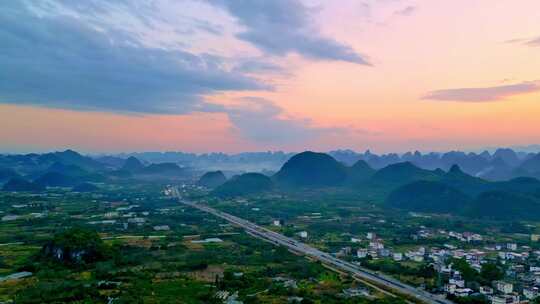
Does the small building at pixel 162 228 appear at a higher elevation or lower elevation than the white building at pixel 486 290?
higher

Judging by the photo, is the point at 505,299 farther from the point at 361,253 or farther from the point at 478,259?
the point at 361,253

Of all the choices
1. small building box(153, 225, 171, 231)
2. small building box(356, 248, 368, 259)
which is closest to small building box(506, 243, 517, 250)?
small building box(356, 248, 368, 259)

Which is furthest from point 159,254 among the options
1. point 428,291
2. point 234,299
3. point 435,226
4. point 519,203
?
point 519,203

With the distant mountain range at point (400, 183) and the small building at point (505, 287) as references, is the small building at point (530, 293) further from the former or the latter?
the distant mountain range at point (400, 183)

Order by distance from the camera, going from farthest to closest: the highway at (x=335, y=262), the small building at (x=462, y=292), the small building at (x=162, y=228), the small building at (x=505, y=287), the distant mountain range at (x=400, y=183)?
the distant mountain range at (x=400, y=183), the small building at (x=162, y=228), the small building at (x=505, y=287), the highway at (x=335, y=262), the small building at (x=462, y=292)

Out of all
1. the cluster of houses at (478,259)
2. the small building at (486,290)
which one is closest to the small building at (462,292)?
the cluster of houses at (478,259)

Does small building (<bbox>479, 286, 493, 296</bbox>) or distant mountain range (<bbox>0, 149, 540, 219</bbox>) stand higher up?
distant mountain range (<bbox>0, 149, 540, 219</bbox>)

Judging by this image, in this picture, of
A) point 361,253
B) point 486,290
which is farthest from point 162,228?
point 486,290

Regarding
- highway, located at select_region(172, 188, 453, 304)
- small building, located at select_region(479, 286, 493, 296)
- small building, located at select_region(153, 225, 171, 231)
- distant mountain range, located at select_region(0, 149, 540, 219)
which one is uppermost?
distant mountain range, located at select_region(0, 149, 540, 219)

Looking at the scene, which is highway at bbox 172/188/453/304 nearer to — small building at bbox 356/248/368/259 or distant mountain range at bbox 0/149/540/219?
small building at bbox 356/248/368/259
